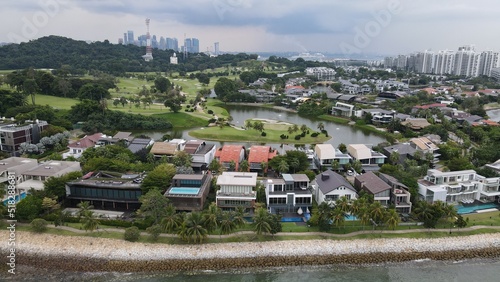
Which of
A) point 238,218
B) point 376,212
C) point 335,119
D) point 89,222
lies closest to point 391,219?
point 376,212

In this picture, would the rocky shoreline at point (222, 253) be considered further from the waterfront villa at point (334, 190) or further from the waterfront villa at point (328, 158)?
the waterfront villa at point (328, 158)

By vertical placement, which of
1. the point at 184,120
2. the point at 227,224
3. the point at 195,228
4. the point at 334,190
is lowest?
the point at 195,228

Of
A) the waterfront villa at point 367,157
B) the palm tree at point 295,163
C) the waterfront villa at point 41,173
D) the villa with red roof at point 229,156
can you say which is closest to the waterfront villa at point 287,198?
the palm tree at point 295,163

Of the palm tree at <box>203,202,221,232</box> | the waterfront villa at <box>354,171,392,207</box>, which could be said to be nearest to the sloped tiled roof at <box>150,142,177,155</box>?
the palm tree at <box>203,202,221,232</box>

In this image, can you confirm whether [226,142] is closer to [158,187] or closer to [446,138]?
[158,187]

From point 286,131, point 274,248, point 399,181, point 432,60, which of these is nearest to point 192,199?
point 274,248

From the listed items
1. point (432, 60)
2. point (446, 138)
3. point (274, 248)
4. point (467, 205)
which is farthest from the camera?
point (432, 60)

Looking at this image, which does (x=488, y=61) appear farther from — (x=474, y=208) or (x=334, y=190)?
(x=334, y=190)

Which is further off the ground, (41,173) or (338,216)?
(41,173)
